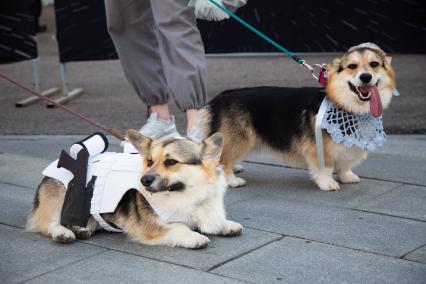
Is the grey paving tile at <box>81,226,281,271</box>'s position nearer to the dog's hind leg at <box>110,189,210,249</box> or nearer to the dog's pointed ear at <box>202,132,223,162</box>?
the dog's hind leg at <box>110,189,210,249</box>

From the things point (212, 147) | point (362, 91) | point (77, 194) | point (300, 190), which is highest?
point (362, 91)

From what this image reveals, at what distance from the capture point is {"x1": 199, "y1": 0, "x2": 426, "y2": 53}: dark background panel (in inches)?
283

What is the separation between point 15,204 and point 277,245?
1.64 meters

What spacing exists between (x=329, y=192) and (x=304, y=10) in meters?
3.37

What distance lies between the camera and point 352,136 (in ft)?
14.3

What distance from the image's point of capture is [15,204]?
4246mm

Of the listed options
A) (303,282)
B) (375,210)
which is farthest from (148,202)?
(375,210)

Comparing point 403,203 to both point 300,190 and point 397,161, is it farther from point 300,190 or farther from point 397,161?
point 397,161

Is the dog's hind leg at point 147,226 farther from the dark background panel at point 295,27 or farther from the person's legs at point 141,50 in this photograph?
the dark background panel at point 295,27

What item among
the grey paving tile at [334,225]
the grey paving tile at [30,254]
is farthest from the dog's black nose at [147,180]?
the grey paving tile at [334,225]

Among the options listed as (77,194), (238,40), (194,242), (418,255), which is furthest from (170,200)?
(238,40)

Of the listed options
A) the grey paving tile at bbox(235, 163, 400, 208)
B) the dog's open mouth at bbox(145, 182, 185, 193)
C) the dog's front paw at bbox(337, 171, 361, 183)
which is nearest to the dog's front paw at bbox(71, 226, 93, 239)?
the dog's open mouth at bbox(145, 182, 185, 193)

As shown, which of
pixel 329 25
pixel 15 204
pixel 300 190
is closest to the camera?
pixel 15 204

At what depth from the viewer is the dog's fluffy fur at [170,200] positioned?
331 centimetres
